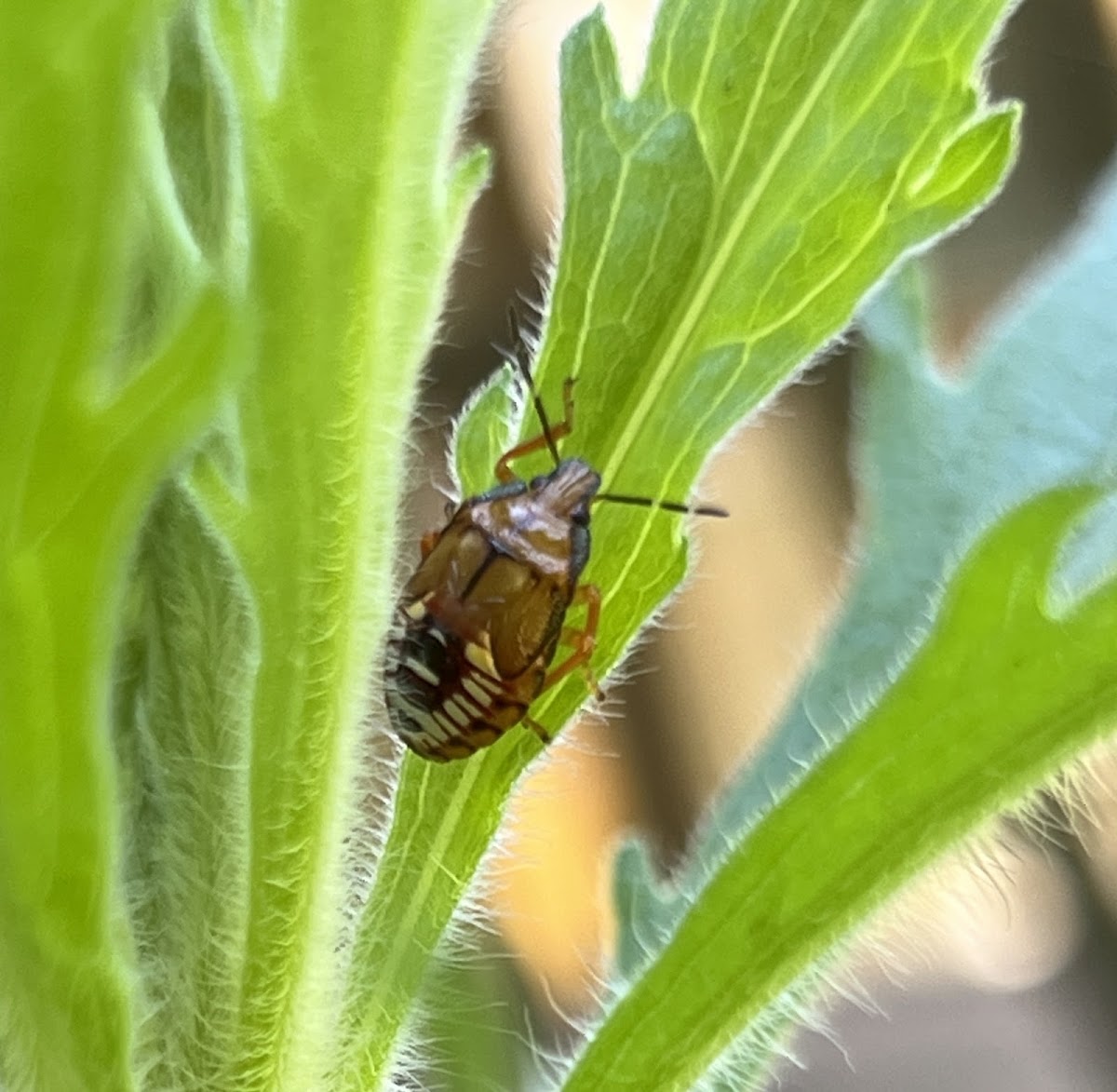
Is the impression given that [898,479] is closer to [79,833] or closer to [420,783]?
[420,783]

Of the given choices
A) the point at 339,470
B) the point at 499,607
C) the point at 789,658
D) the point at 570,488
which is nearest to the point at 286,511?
the point at 339,470

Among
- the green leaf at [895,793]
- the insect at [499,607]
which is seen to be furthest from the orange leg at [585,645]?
the green leaf at [895,793]

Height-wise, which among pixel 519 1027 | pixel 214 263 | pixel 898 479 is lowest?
pixel 519 1027

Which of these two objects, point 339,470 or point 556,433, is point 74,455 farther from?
point 556,433

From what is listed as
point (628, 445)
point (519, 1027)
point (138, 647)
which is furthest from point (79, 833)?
point (519, 1027)

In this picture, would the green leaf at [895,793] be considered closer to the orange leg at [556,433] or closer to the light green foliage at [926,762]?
the light green foliage at [926,762]

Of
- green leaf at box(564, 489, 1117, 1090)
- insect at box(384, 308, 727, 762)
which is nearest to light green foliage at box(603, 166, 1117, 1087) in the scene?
green leaf at box(564, 489, 1117, 1090)

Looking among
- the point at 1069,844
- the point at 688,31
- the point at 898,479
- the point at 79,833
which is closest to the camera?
the point at 79,833
